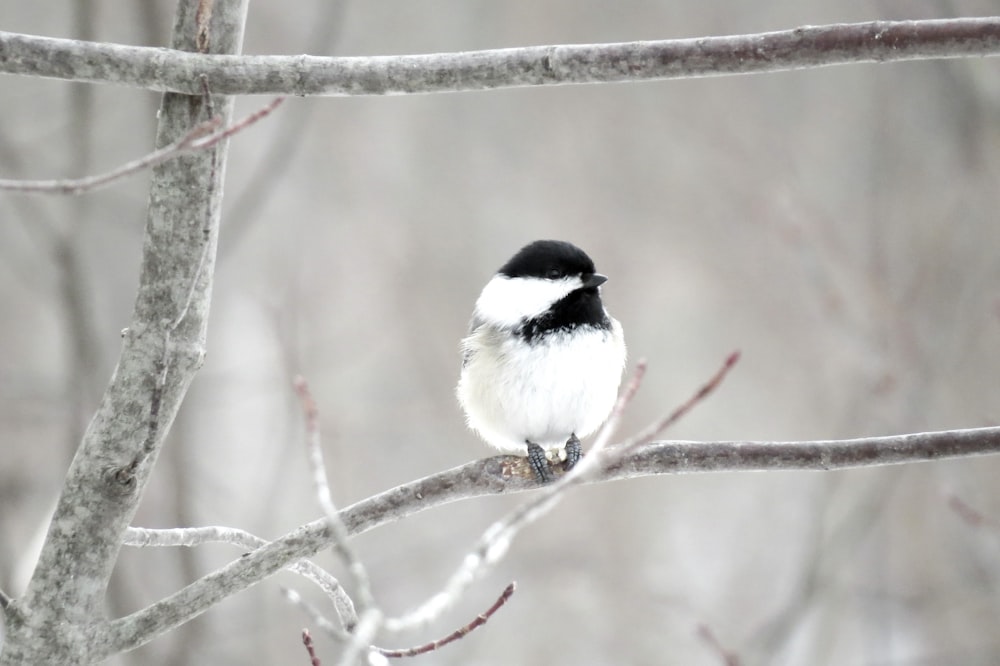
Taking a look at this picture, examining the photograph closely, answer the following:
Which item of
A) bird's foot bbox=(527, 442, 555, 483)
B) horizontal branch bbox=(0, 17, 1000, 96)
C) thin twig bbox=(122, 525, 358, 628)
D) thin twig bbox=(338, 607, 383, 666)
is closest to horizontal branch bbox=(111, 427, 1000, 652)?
thin twig bbox=(122, 525, 358, 628)

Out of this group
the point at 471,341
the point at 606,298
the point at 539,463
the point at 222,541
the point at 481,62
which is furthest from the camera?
the point at 606,298

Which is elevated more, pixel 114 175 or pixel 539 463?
pixel 114 175

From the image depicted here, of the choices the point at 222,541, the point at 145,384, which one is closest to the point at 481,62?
the point at 145,384

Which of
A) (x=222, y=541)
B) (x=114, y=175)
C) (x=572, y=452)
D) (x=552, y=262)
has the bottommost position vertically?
(x=572, y=452)

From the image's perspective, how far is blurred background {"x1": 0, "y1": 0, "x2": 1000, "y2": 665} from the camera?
3.63m

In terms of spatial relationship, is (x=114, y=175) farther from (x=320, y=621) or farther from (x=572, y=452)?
(x=572, y=452)

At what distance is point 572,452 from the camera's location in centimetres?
175

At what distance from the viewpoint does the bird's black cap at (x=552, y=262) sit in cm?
177

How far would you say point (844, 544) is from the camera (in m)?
2.70

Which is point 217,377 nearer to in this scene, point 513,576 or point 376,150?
point 513,576

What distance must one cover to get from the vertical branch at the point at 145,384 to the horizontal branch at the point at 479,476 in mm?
68

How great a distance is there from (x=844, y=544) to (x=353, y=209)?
3.49 metres

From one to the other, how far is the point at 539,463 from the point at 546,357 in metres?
0.25

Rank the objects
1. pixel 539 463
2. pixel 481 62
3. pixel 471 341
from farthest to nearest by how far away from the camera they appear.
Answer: pixel 471 341 < pixel 539 463 < pixel 481 62
